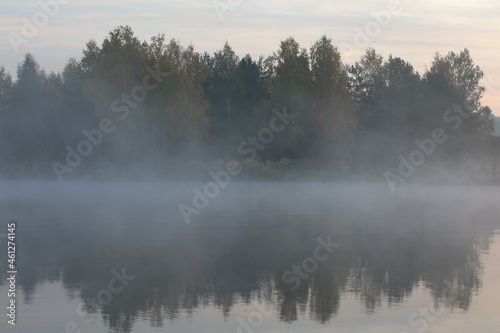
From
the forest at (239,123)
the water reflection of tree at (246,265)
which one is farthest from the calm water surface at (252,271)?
the forest at (239,123)

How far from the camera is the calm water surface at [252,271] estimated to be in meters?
14.9

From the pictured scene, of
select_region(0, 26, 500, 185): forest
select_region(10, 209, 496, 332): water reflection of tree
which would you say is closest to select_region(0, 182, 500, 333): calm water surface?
select_region(10, 209, 496, 332): water reflection of tree

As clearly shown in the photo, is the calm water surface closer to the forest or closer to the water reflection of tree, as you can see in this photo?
the water reflection of tree

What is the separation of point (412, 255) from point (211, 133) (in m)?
64.4

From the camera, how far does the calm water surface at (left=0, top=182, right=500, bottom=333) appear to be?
588 inches

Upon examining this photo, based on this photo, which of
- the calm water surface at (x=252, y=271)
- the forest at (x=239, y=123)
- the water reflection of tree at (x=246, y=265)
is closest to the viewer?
the calm water surface at (x=252, y=271)

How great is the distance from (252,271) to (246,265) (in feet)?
3.18

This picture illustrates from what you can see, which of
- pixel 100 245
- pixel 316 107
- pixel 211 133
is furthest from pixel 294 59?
pixel 100 245

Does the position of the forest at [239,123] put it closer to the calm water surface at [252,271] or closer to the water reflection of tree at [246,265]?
the calm water surface at [252,271]

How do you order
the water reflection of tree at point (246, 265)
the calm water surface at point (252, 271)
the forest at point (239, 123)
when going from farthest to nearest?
the forest at point (239, 123)
the water reflection of tree at point (246, 265)
the calm water surface at point (252, 271)

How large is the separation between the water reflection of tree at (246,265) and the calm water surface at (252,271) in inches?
1.5

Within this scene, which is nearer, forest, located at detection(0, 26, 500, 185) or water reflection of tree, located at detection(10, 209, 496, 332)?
water reflection of tree, located at detection(10, 209, 496, 332)

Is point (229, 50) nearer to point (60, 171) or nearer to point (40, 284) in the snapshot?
point (60, 171)

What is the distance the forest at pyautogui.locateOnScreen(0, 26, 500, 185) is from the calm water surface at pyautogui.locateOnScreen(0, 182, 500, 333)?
36337 mm
